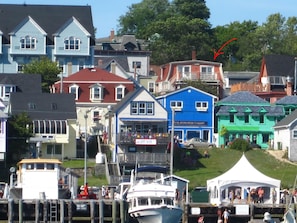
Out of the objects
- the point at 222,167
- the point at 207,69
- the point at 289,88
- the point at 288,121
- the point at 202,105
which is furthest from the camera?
the point at 207,69

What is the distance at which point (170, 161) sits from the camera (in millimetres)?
86812

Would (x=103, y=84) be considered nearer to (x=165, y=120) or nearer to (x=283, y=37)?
(x=165, y=120)

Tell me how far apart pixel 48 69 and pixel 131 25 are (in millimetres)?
70225

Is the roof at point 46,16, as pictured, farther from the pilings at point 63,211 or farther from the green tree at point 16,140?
the pilings at point 63,211

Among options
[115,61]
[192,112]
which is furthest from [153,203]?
[115,61]

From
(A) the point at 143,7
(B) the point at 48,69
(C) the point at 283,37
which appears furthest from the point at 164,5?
(B) the point at 48,69

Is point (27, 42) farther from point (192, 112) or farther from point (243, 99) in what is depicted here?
point (243, 99)

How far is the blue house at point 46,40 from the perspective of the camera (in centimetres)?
12012

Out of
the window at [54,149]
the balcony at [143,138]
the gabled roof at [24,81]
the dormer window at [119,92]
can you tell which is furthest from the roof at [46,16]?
the balcony at [143,138]

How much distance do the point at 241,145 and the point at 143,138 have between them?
7.88 meters

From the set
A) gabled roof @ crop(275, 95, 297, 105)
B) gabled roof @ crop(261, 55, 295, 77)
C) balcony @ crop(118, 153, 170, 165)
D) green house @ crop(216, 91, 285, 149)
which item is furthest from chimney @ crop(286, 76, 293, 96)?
balcony @ crop(118, 153, 170, 165)

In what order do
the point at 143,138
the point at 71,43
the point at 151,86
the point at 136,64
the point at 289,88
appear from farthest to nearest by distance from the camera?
the point at 136,64 < the point at 151,86 < the point at 71,43 < the point at 289,88 < the point at 143,138

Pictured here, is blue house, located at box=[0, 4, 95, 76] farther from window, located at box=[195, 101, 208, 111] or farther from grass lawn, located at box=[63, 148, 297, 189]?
grass lawn, located at box=[63, 148, 297, 189]

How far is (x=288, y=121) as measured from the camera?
97688mm
